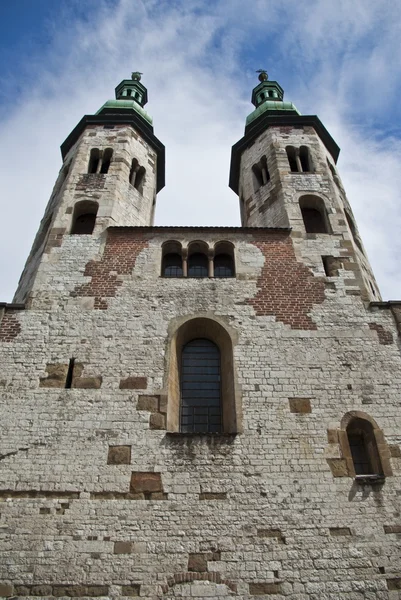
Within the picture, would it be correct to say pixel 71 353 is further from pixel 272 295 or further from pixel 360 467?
pixel 360 467

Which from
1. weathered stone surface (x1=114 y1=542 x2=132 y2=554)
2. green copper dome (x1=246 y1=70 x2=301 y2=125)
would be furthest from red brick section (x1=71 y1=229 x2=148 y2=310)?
green copper dome (x1=246 y1=70 x2=301 y2=125)

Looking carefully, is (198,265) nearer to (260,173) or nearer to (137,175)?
(137,175)

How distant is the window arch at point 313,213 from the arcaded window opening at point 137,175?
18.3 ft

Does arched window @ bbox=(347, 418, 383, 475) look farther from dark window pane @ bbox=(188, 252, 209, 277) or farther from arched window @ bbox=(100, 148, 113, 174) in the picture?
arched window @ bbox=(100, 148, 113, 174)

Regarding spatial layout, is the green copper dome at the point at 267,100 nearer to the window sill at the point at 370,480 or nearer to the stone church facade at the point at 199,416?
the stone church facade at the point at 199,416

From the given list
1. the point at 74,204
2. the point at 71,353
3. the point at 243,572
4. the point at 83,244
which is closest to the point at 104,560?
the point at 243,572

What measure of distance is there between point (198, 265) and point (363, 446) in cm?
628

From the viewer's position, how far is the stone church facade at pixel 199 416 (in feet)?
26.0

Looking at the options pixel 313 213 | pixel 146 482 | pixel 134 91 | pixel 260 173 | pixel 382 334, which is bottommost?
pixel 146 482

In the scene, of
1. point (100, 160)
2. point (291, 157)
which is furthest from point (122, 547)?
point (291, 157)

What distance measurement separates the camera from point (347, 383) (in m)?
10.3

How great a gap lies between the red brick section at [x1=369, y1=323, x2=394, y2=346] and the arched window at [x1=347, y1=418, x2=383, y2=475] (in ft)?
6.95

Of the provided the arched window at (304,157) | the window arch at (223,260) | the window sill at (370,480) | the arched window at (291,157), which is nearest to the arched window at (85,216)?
the window arch at (223,260)

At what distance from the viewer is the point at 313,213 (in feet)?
52.5
